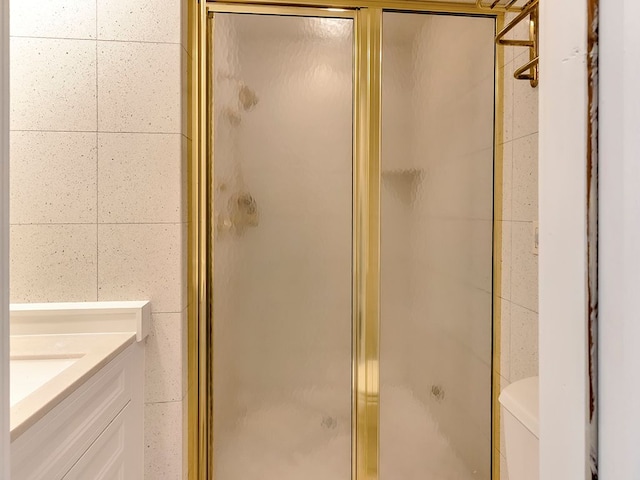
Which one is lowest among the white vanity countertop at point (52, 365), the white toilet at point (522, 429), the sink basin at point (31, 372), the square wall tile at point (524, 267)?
the white toilet at point (522, 429)

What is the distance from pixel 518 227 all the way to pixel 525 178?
0.58 ft

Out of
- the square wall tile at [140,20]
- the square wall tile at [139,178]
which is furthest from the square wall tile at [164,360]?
the square wall tile at [140,20]

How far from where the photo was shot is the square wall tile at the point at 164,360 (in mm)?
1316

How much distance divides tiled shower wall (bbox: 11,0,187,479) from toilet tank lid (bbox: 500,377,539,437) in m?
1.00

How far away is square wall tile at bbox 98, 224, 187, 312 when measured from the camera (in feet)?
4.21

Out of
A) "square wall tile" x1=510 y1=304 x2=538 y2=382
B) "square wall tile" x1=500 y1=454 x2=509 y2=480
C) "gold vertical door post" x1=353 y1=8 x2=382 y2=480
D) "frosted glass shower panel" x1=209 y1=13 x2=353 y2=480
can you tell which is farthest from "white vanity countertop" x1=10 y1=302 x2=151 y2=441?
"square wall tile" x1=500 y1=454 x2=509 y2=480

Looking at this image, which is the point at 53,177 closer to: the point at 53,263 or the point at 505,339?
the point at 53,263

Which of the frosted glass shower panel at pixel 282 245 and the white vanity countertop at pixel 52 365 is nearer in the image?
the white vanity countertop at pixel 52 365

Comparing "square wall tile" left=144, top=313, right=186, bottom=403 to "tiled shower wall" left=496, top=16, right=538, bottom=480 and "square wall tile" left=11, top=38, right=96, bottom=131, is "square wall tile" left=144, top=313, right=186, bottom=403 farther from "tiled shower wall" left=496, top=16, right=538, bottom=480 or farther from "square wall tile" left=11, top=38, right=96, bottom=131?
"tiled shower wall" left=496, top=16, right=538, bottom=480

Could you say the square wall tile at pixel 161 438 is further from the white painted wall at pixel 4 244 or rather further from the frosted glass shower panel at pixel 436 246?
the white painted wall at pixel 4 244

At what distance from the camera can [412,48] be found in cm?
152
